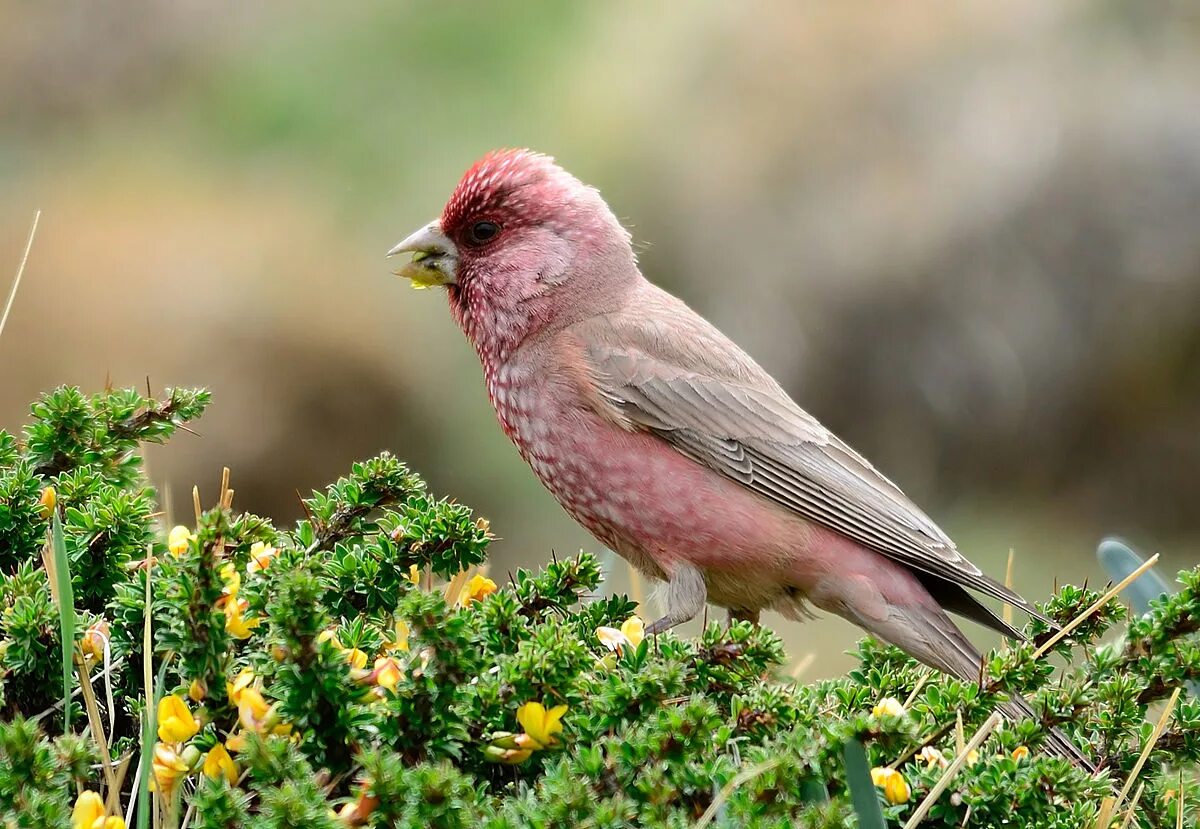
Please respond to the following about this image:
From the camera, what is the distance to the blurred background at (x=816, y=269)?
8539 millimetres

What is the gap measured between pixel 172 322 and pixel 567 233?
5353mm

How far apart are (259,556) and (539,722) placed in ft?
2.35

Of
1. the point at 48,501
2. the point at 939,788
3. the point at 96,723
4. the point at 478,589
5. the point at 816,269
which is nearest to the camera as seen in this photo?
the point at 939,788

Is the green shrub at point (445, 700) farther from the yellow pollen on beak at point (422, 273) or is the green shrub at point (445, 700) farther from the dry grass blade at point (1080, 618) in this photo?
the yellow pollen on beak at point (422, 273)

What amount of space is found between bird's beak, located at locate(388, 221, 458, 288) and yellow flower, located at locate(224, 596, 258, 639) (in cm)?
179

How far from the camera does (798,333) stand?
28.9 feet

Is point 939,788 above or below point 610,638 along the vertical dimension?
below

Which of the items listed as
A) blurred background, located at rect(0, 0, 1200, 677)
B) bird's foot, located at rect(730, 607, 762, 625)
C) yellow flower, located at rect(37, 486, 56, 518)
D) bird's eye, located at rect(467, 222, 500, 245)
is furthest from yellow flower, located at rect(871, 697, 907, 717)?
blurred background, located at rect(0, 0, 1200, 677)

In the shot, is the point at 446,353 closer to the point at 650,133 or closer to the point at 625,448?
the point at 650,133

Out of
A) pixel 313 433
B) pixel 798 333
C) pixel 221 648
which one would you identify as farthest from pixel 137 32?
pixel 221 648

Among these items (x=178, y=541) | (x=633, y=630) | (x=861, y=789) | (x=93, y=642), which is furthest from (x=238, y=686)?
(x=861, y=789)

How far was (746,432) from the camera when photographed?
153 inches

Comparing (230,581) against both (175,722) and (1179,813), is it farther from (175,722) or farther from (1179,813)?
(1179,813)

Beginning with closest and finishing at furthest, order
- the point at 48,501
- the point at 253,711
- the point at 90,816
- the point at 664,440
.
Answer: the point at 90,816
the point at 253,711
the point at 48,501
the point at 664,440
